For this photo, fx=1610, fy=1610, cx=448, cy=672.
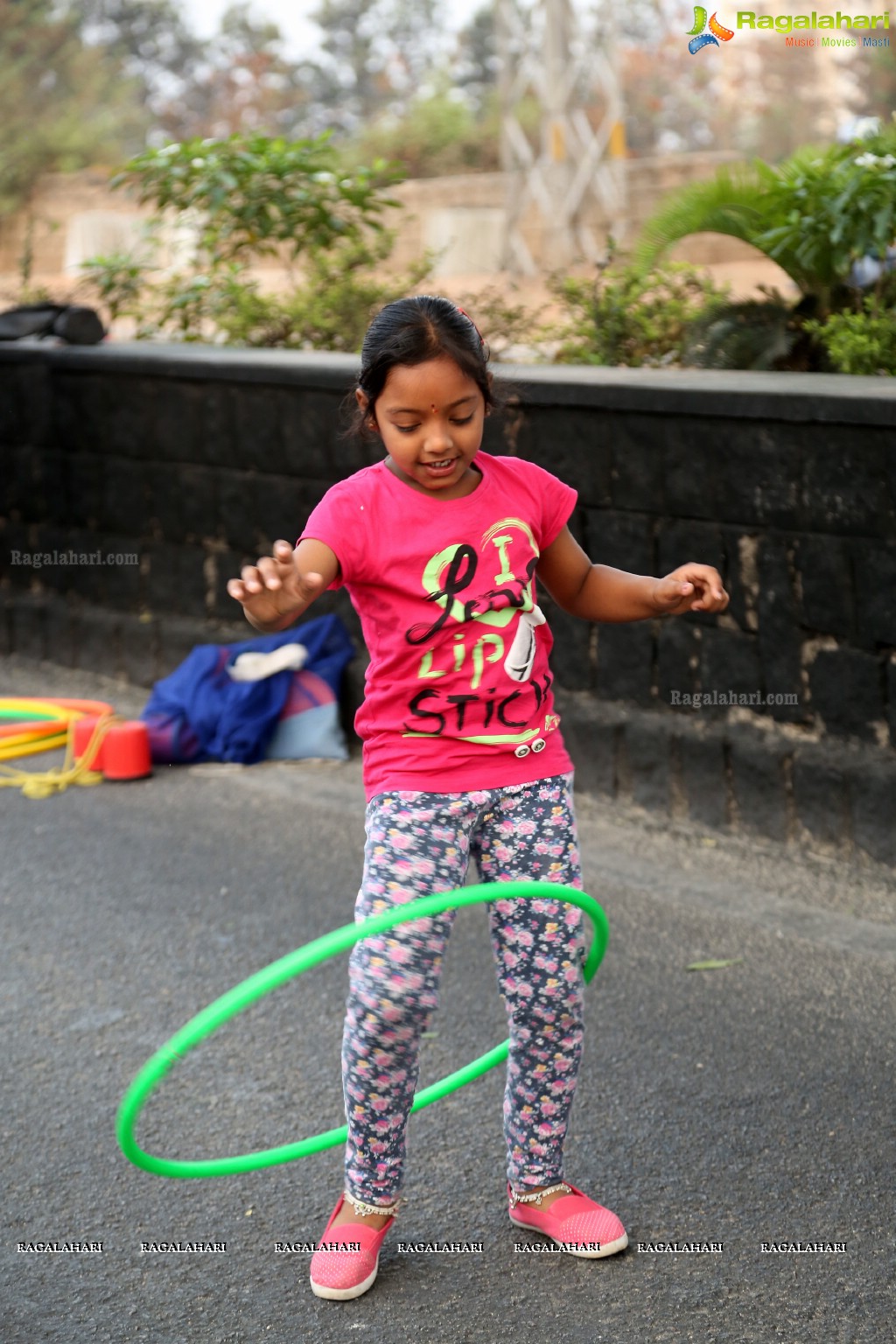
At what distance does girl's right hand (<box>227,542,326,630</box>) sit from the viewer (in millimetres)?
2666

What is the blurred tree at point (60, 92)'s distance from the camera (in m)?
30.6

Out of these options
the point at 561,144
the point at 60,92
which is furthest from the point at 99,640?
the point at 60,92

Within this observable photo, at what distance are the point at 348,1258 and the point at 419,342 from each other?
1.64 meters

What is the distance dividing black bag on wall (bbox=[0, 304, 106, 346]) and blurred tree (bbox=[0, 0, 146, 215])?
23.0 meters

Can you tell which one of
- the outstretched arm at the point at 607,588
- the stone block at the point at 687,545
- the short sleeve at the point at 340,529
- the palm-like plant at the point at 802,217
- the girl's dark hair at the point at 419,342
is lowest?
the stone block at the point at 687,545

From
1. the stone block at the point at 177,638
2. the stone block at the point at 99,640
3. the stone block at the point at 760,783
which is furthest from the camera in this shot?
the stone block at the point at 99,640

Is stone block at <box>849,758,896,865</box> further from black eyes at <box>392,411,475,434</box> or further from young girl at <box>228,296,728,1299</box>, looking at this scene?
black eyes at <box>392,411,475,434</box>

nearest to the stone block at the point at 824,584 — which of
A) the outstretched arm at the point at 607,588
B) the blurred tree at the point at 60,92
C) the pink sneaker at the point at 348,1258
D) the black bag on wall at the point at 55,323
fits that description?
the outstretched arm at the point at 607,588

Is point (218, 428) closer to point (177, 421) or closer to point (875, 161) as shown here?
point (177, 421)

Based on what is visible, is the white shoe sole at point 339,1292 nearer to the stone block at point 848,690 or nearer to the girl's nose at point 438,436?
the girl's nose at point 438,436

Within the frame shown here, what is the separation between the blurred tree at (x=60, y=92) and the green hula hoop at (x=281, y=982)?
2915 cm

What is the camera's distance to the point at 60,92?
1362 inches

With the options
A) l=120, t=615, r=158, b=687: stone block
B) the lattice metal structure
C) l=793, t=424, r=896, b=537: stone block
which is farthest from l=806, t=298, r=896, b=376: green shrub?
the lattice metal structure

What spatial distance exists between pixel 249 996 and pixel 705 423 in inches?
127
